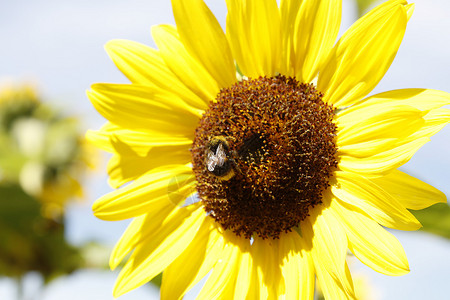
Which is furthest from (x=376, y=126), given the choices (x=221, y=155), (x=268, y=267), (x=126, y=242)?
(x=126, y=242)

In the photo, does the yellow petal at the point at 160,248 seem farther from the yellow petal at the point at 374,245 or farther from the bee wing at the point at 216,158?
the yellow petal at the point at 374,245

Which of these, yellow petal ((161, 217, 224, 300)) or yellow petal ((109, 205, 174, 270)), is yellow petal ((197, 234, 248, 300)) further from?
yellow petal ((109, 205, 174, 270))

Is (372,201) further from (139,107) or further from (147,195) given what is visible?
(139,107)

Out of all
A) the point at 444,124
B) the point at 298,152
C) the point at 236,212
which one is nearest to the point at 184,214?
the point at 236,212

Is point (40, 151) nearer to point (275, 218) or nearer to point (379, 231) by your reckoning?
point (275, 218)

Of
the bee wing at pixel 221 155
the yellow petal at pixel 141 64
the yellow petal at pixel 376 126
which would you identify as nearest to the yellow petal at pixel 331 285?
the yellow petal at pixel 376 126

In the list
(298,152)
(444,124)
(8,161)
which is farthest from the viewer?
(8,161)

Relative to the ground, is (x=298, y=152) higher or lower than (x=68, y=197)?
higher
